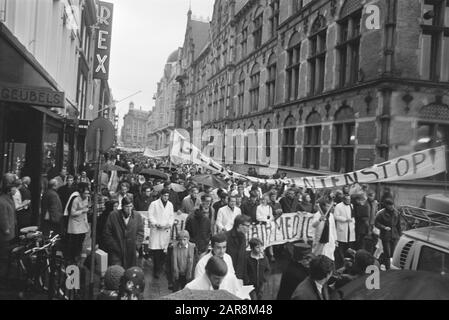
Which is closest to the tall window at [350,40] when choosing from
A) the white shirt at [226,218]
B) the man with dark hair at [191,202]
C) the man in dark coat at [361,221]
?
the man in dark coat at [361,221]

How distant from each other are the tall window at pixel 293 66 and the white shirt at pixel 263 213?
11.7 m

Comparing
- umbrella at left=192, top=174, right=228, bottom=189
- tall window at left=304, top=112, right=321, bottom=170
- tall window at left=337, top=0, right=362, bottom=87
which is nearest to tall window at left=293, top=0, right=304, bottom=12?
tall window at left=337, top=0, right=362, bottom=87

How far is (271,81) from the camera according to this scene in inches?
890

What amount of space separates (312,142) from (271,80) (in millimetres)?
7628

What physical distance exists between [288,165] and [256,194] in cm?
1067

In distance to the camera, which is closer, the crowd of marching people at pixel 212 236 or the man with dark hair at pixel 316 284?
the man with dark hair at pixel 316 284

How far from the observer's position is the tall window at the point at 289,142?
18.4 m

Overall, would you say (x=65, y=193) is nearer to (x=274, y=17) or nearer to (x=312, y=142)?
(x=312, y=142)

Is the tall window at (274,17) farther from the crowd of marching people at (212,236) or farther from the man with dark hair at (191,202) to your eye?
the man with dark hair at (191,202)

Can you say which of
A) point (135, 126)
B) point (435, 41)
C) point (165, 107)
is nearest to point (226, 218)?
point (435, 41)

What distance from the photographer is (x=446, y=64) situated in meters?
11.1

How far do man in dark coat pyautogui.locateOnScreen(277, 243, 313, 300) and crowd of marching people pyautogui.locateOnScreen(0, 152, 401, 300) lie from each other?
0.01 metres

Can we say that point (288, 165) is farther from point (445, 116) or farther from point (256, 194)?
point (256, 194)
